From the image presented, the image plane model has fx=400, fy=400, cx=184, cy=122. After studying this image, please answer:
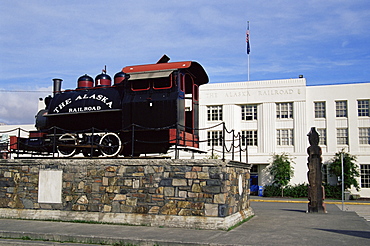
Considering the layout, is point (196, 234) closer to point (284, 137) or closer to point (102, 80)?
point (102, 80)

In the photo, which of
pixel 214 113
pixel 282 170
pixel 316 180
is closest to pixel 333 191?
pixel 282 170

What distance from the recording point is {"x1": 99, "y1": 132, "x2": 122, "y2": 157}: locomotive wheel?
43.4 ft

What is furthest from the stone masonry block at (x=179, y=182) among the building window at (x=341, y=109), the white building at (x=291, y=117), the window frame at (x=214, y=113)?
the building window at (x=341, y=109)

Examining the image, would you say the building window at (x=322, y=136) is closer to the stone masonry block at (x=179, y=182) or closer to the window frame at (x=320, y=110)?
the window frame at (x=320, y=110)

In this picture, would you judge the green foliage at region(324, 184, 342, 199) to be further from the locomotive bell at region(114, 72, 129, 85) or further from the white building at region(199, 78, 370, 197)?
the locomotive bell at region(114, 72, 129, 85)

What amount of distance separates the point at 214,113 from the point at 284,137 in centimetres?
647

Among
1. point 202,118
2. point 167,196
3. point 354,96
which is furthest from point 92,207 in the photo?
point 354,96

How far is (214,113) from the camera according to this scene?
36.0 m

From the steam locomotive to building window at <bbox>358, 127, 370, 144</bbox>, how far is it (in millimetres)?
23147

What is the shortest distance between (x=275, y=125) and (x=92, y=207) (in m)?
24.9

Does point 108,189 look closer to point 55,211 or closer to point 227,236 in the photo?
point 55,211

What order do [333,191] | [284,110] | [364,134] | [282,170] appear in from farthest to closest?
[284,110]
[364,134]
[282,170]
[333,191]

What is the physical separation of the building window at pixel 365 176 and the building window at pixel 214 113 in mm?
12519

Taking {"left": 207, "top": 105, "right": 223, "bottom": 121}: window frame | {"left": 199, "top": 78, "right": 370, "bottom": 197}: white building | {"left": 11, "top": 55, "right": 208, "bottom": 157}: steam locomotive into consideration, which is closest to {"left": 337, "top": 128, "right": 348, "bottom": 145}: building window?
{"left": 199, "top": 78, "right": 370, "bottom": 197}: white building
